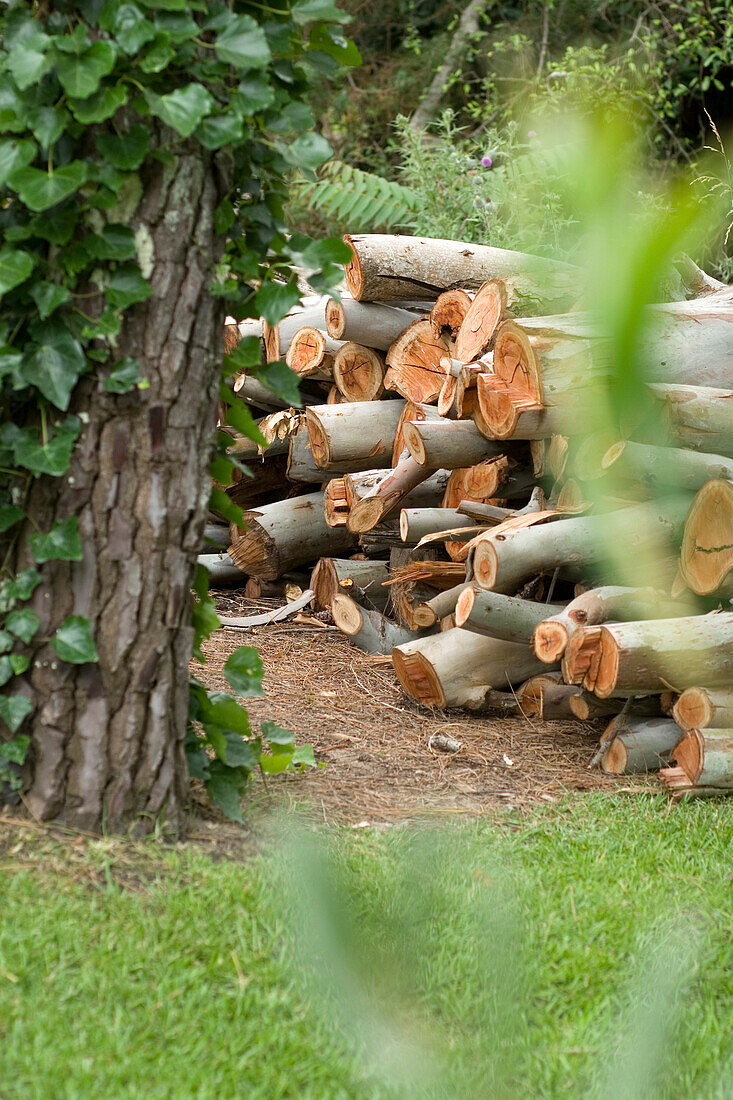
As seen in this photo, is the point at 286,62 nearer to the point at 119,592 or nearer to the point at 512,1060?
the point at 119,592

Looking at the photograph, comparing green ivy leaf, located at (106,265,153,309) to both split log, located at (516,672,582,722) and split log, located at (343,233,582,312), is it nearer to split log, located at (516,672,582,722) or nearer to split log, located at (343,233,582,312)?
split log, located at (516,672,582,722)

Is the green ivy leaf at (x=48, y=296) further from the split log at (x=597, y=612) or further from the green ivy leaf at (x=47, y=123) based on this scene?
the split log at (x=597, y=612)

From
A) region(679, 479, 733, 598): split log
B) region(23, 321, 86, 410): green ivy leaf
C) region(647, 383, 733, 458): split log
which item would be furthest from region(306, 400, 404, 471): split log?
region(23, 321, 86, 410): green ivy leaf

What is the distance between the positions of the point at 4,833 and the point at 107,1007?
52 cm

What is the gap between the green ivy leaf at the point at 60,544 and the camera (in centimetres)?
196

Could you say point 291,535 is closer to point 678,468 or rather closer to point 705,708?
point 678,468

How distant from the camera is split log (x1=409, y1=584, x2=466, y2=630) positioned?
12.2 ft

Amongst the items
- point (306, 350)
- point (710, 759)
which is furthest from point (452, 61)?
point (710, 759)

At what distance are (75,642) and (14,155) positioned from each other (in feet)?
2.98

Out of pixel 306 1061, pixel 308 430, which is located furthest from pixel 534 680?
pixel 306 1061

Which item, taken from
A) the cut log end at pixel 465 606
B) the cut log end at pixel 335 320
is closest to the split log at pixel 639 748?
the cut log end at pixel 465 606

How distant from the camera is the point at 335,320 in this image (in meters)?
4.21

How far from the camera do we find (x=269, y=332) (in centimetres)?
476

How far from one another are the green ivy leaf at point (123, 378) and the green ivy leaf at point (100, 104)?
17.1 inches
